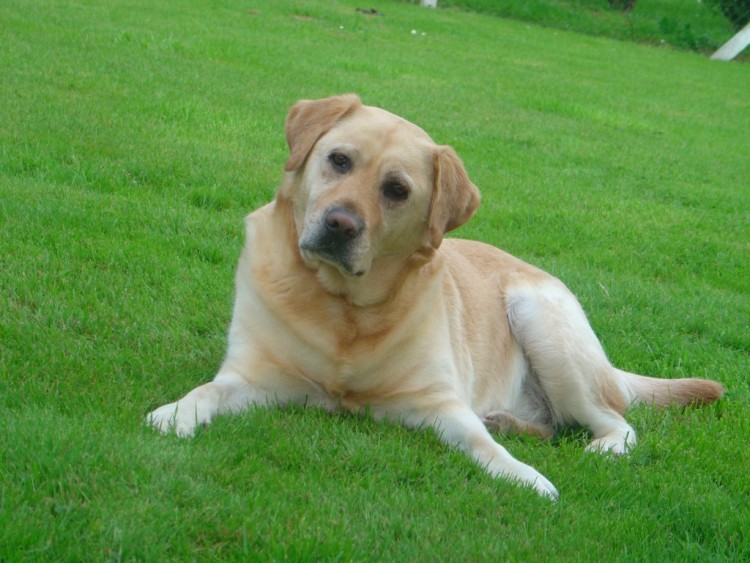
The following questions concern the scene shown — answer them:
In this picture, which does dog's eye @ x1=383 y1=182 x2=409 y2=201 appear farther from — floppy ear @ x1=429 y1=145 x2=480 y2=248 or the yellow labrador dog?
floppy ear @ x1=429 y1=145 x2=480 y2=248

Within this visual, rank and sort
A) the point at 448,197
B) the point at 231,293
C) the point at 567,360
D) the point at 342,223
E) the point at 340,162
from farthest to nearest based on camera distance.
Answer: the point at 231,293
the point at 567,360
the point at 448,197
the point at 340,162
the point at 342,223

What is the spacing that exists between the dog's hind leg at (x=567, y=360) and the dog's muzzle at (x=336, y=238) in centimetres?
141

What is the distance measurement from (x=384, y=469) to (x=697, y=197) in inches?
276

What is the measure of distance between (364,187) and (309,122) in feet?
1.54

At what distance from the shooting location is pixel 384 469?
3.62m

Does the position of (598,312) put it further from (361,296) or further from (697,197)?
(697,197)

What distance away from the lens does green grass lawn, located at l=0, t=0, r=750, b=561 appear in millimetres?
3055

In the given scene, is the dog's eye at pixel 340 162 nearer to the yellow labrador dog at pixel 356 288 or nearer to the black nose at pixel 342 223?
the yellow labrador dog at pixel 356 288

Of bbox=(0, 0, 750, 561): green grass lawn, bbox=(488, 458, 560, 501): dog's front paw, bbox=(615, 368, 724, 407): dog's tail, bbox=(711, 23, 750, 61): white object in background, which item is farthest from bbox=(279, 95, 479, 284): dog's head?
bbox=(711, 23, 750, 61): white object in background

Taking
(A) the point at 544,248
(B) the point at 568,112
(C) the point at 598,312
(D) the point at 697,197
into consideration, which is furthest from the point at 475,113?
(C) the point at 598,312

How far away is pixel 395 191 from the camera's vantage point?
13.5ft

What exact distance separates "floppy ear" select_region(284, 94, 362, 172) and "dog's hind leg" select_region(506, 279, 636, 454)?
146cm

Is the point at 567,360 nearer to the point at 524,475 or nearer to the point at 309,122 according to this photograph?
the point at 524,475

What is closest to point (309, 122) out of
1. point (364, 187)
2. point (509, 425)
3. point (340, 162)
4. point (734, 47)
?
point (340, 162)
